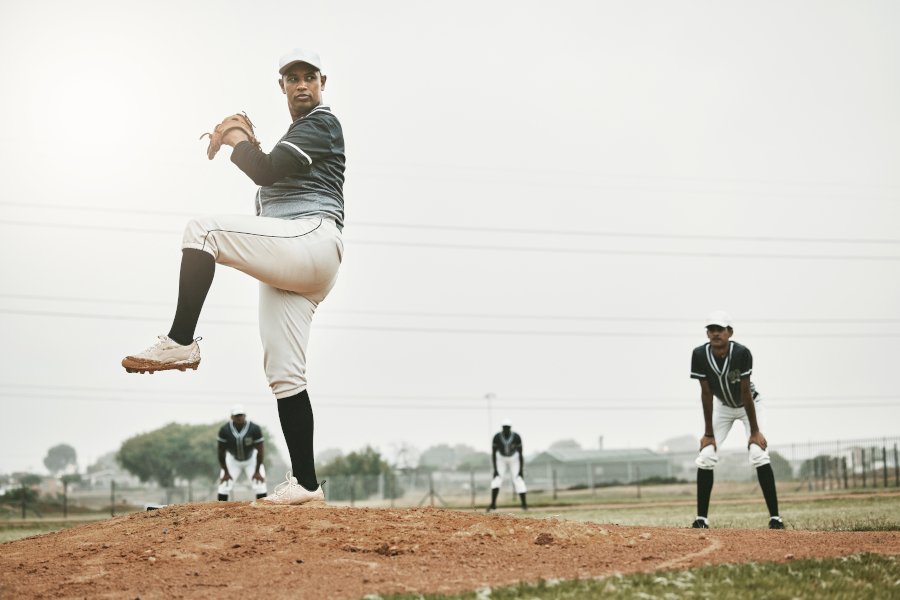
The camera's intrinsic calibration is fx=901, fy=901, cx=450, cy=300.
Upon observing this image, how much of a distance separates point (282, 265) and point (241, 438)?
12451 millimetres

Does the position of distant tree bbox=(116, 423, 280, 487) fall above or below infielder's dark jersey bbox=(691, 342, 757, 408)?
below

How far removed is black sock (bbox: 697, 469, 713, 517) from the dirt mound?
9.84 ft

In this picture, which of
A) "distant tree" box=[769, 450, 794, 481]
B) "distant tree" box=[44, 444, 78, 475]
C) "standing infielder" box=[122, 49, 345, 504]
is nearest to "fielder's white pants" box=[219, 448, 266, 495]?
"standing infielder" box=[122, 49, 345, 504]

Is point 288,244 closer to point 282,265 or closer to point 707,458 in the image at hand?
point 282,265

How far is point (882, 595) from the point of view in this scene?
12.4 ft

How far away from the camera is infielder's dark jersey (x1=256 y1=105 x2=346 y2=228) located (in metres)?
5.62

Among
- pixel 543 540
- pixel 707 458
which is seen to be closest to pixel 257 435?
pixel 707 458

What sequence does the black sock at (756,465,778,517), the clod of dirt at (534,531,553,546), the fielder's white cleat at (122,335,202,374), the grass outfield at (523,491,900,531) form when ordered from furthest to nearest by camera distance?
the black sock at (756,465,778,517) → the grass outfield at (523,491,900,531) → the clod of dirt at (534,531,553,546) → the fielder's white cleat at (122,335,202,374)

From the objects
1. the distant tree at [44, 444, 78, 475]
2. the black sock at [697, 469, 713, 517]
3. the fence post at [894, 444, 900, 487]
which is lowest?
the distant tree at [44, 444, 78, 475]

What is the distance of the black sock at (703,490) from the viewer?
28.7 ft

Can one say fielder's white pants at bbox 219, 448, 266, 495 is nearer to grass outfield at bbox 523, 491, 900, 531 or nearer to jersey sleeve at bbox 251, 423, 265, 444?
jersey sleeve at bbox 251, 423, 265, 444

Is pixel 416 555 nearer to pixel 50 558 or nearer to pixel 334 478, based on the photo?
pixel 50 558

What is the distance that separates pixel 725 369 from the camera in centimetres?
900

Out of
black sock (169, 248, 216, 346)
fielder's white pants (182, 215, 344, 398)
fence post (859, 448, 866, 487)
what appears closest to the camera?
black sock (169, 248, 216, 346)
